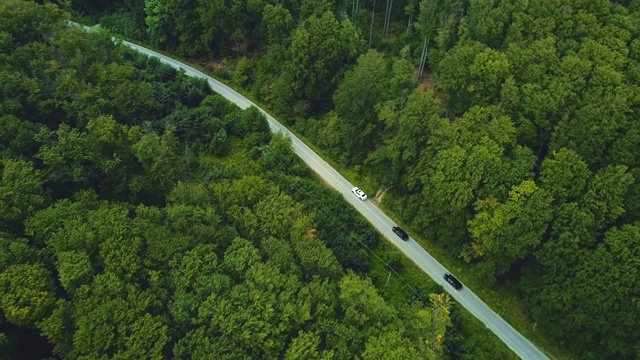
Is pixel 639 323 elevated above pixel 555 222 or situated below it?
below

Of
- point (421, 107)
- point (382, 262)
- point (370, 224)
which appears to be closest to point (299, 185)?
point (370, 224)

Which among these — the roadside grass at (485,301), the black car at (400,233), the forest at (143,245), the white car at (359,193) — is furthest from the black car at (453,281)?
the white car at (359,193)

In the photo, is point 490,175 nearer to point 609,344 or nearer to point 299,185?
point 609,344

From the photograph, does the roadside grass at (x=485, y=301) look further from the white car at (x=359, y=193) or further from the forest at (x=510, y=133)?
the white car at (x=359, y=193)

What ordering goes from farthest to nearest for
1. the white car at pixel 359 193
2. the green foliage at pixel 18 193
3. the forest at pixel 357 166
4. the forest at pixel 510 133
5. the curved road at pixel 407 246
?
the white car at pixel 359 193 → the curved road at pixel 407 246 → the forest at pixel 510 133 → the green foliage at pixel 18 193 → the forest at pixel 357 166

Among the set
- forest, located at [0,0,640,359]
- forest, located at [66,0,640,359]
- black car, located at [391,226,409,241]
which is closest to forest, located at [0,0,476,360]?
forest, located at [0,0,640,359]

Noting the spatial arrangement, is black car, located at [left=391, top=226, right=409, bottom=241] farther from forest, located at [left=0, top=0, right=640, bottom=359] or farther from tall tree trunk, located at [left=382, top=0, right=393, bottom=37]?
tall tree trunk, located at [left=382, top=0, right=393, bottom=37]

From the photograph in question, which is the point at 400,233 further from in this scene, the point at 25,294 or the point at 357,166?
the point at 25,294
